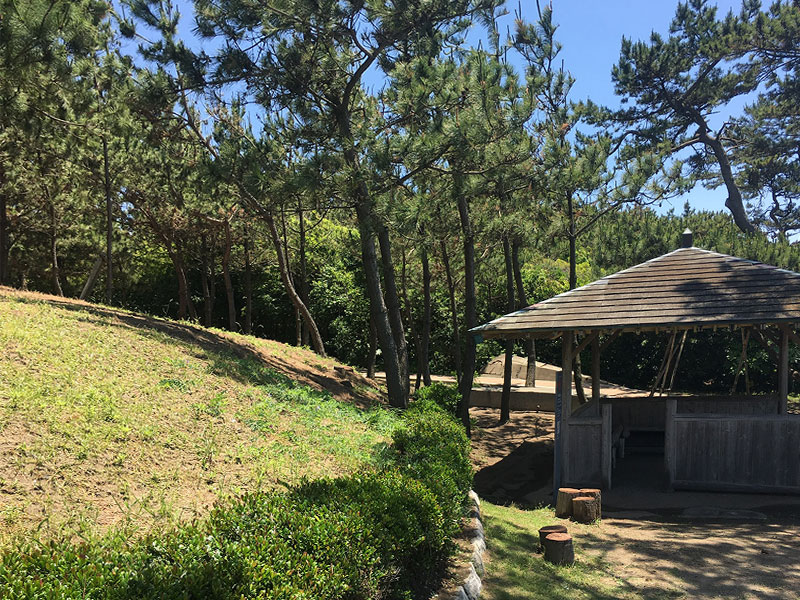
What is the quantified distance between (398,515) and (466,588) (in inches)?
34.5

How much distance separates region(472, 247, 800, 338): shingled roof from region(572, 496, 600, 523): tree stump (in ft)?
8.90

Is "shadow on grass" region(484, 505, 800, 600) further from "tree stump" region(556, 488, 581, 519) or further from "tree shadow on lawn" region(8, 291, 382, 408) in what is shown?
"tree shadow on lawn" region(8, 291, 382, 408)

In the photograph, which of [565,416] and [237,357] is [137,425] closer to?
[237,357]

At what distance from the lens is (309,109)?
425 inches

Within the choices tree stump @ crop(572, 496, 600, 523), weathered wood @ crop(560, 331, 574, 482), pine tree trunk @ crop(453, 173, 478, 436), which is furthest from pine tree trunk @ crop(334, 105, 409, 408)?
tree stump @ crop(572, 496, 600, 523)

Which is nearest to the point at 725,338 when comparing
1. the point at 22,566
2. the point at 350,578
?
the point at 350,578

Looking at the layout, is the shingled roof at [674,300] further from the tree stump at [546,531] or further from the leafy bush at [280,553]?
the leafy bush at [280,553]

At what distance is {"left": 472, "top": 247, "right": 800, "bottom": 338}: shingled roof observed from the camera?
9.27 m

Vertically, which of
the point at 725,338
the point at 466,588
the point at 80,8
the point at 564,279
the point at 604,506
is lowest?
the point at 604,506

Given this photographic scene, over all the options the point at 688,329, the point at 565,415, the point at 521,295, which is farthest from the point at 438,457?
the point at 521,295

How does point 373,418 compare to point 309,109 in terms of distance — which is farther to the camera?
point 309,109

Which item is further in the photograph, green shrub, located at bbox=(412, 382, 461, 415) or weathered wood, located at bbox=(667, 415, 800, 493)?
green shrub, located at bbox=(412, 382, 461, 415)

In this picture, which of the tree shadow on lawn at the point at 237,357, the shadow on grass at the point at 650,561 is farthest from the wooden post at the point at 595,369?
the tree shadow on lawn at the point at 237,357

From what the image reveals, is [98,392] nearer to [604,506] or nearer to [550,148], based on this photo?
[604,506]
